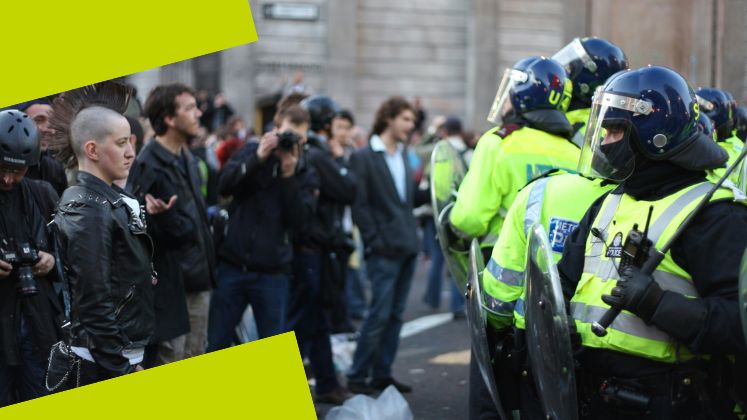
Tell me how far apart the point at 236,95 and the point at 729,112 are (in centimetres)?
1631

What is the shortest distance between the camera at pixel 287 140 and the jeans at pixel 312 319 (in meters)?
1.19

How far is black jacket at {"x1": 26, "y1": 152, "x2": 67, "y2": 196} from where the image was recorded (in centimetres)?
605

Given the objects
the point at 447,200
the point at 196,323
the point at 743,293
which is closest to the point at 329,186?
the point at 447,200

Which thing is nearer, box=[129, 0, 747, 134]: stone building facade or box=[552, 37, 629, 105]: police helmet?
box=[552, 37, 629, 105]: police helmet

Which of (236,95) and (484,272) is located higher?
(484,272)

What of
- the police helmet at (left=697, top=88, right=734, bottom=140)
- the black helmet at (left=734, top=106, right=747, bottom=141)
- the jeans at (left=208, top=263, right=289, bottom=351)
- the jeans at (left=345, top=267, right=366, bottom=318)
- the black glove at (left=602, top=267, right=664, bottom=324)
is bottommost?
the jeans at (left=345, top=267, right=366, bottom=318)

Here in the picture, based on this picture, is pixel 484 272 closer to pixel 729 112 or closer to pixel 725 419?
pixel 725 419

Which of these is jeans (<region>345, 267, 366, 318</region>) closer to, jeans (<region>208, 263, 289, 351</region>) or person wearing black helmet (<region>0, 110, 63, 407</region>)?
jeans (<region>208, 263, 289, 351</region>)

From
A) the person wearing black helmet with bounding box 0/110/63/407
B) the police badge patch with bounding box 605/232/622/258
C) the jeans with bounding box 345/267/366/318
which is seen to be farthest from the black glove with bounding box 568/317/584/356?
the jeans with bounding box 345/267/366/318

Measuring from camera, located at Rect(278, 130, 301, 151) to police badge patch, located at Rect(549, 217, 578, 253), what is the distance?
9.75 feet

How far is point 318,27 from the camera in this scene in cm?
2320

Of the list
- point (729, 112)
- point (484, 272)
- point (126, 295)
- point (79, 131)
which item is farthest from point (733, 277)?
point (729, 112)

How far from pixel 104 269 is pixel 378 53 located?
787 inches

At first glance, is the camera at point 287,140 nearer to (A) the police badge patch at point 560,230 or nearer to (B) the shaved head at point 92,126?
(B) the shaved head at point 92,126
